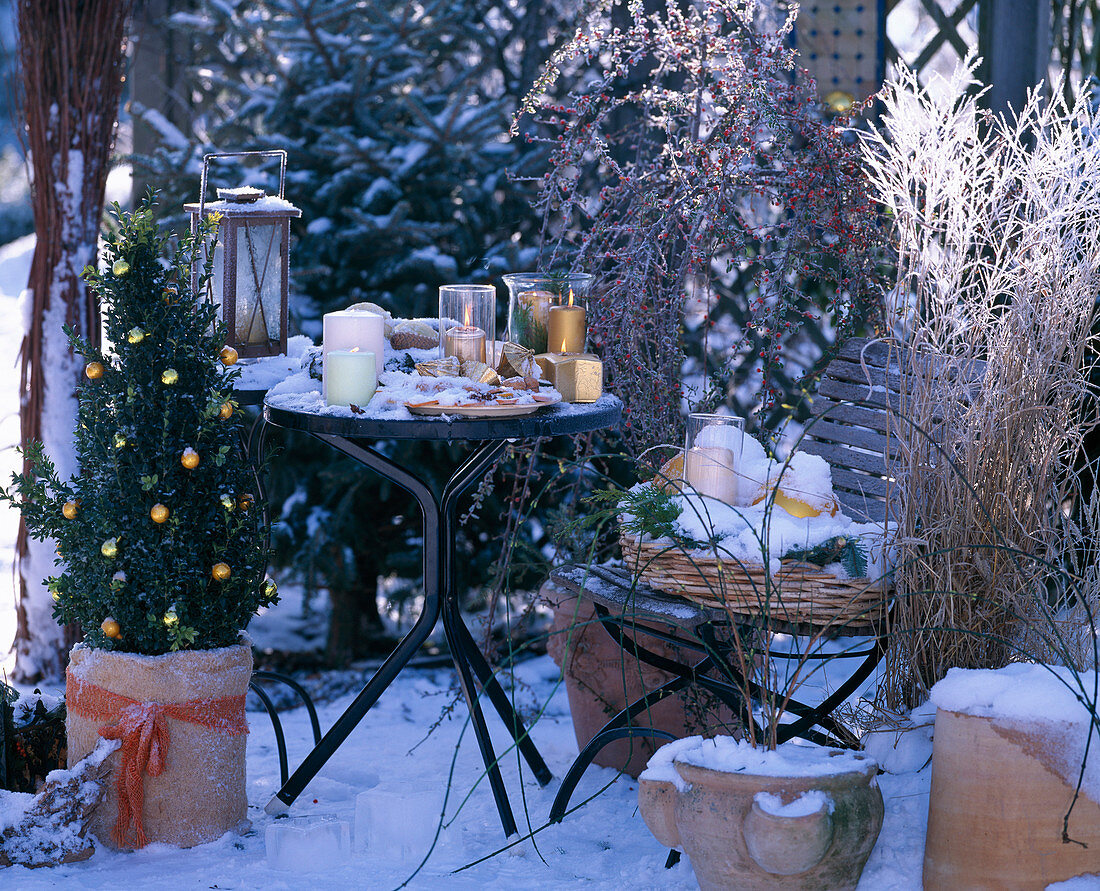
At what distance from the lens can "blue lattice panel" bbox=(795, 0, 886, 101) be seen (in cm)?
400

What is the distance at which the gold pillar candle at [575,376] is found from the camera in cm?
232

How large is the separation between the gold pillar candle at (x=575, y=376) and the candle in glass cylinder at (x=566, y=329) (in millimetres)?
85

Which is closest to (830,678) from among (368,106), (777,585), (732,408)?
(732,408)

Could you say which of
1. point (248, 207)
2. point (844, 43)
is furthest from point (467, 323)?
point (844, 43)

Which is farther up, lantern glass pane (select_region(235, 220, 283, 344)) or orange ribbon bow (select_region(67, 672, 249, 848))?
lantern glass pane (select_region(235, 220, 283, 344))

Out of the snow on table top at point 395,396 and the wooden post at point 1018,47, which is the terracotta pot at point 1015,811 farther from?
the wooden post at point 1018,47

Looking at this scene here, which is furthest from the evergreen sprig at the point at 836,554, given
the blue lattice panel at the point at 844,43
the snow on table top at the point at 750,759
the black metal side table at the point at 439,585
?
the blue lattice panel at the point at 844,43

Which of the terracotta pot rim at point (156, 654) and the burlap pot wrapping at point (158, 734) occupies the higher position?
the terracotta pot rim at point (156, 654)

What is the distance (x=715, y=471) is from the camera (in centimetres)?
229

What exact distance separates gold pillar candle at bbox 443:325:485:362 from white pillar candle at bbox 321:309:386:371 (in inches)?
5.3

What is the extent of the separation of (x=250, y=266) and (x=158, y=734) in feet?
3.10

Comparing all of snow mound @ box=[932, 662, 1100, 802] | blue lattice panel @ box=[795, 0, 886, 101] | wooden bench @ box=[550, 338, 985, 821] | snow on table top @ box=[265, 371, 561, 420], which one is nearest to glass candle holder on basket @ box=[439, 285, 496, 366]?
snow on table top @ box=[265, 371, 561, 420]

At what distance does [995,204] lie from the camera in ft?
6.89

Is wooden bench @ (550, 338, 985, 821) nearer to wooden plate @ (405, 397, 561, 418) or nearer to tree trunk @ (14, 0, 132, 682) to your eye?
wooden plate @ (405, 397, 561, 418)
